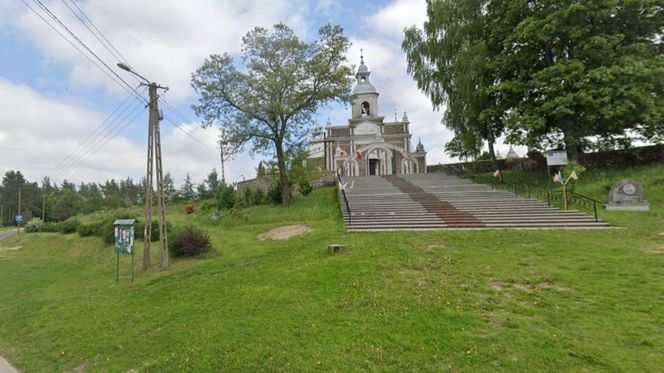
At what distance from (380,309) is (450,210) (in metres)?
10.8

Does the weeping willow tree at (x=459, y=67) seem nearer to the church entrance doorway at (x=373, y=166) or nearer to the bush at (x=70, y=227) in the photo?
the church entrance doorway at (x=373, y=166)

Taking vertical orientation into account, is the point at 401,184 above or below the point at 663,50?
below

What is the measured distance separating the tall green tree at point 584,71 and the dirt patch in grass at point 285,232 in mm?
12442

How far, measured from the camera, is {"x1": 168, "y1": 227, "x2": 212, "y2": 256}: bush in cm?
1234

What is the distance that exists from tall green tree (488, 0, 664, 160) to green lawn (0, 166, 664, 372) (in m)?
7.33

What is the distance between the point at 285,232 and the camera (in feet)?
48.1

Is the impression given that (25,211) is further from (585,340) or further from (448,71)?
(585,340)

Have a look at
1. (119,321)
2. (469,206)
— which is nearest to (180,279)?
(119,321)

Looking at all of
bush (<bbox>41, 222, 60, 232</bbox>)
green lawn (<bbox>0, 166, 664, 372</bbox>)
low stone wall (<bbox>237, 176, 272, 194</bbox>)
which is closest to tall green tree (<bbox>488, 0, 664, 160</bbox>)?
green lawn (<bbox>0, 166, 664, 372</bbox>)

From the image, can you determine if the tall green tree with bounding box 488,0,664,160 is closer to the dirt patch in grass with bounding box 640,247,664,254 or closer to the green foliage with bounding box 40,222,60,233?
the dirt patch in grass with bounding box 640,247,664,254

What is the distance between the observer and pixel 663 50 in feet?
56.9

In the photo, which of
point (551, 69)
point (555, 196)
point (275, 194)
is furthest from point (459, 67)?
point (275, 194)

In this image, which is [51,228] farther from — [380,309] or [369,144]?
[380,309]

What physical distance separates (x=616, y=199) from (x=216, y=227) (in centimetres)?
1815
